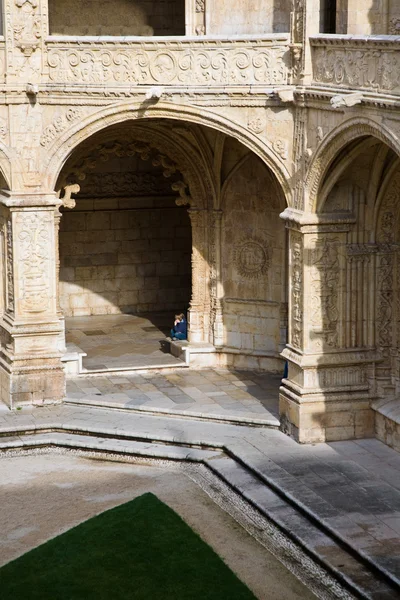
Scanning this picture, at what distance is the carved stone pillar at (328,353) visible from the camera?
1888 cm

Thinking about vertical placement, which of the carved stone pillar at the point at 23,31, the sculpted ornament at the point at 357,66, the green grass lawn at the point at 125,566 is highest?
the carved stone pillar at the point at 23,31

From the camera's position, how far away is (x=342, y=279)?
1891 centimetres

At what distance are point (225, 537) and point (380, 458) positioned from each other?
3.05 meters

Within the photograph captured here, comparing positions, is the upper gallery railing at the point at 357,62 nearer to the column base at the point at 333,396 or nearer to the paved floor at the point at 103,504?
the column base at the point at 333,396

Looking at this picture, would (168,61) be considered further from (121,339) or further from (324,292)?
(121,339)

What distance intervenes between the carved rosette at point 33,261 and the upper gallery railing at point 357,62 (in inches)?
185

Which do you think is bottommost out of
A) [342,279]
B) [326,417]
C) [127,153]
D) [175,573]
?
[175,573]

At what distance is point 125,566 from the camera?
1520 centimetres

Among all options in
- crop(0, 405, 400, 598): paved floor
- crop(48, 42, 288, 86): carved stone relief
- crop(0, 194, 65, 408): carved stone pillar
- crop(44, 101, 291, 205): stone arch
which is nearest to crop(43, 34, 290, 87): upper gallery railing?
crop(48, 42, 288, 86): carved stone relief

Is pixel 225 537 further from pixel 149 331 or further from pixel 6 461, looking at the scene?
pixel 149 331

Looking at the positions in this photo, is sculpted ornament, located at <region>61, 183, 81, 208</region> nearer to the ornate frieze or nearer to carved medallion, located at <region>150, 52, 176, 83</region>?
the ornate frieze

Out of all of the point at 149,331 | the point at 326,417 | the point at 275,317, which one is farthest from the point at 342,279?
the point at 149,331

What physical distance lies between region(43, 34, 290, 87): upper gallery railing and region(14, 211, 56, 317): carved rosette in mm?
2083

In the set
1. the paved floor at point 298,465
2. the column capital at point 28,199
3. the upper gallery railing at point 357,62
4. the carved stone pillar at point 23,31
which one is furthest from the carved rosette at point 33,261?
the upper gallery railing at point 357,62
